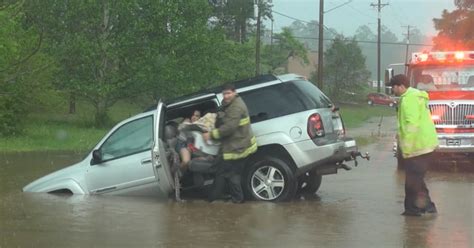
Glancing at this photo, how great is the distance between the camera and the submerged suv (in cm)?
1011

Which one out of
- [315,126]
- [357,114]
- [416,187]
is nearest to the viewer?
[416,187]

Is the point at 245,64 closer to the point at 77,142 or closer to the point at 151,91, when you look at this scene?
the point at 151,91

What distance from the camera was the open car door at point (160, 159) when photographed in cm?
1015

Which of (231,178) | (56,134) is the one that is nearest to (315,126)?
(231,178)

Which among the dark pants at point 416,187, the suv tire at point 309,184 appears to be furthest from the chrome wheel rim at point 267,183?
the dark pants at point 416,187

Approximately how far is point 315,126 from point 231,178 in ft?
4.72

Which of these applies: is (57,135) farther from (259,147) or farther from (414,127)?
(414,127)

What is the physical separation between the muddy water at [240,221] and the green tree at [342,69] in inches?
2496

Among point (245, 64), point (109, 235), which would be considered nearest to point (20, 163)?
point (109, 235)

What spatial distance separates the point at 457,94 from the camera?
15125 mm

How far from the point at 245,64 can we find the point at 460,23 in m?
16.0

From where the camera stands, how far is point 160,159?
1015cm

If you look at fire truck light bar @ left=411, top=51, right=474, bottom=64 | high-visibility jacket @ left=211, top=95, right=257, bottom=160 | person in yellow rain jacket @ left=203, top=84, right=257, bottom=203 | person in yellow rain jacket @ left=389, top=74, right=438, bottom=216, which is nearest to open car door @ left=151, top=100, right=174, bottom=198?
person in yellow rain jacket @ left=203, top=84, right=257, bottom=203

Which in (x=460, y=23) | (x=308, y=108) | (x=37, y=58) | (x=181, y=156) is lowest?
(x=181, y=156)
